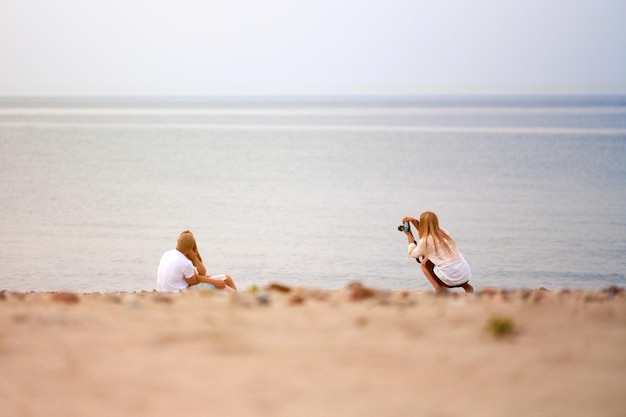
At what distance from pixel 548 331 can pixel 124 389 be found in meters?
1.97

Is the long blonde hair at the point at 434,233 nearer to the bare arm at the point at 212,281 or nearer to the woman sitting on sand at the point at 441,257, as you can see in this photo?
the woman sitting on sand at the point at 441,257

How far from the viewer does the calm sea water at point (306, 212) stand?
11.3m

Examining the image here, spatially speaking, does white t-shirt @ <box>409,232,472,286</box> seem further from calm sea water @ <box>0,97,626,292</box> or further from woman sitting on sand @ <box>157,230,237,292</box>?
calm sea water @ <box>0,97,626,292</box>

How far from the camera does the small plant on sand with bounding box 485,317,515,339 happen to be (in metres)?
3.79

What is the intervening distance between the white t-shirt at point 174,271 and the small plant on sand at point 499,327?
3733 mm

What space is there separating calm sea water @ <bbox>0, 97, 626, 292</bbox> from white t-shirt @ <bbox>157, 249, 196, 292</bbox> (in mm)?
3257

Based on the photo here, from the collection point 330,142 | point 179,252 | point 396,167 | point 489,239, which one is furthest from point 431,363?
point 330,142

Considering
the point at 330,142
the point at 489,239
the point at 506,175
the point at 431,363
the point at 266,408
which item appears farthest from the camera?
the point at 330,142

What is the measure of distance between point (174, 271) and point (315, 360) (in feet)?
12.2

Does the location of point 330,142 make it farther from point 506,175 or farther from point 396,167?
point 506,175

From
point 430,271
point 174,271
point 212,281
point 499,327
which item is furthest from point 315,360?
point 430,271

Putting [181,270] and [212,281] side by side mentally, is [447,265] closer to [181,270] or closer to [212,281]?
[212,281]

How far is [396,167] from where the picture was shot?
28672 mm

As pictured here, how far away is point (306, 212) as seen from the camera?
17.2 m
